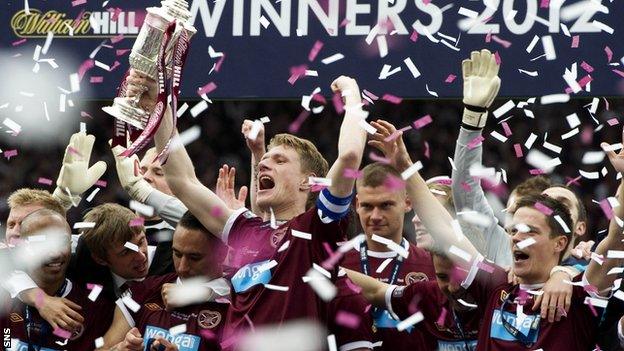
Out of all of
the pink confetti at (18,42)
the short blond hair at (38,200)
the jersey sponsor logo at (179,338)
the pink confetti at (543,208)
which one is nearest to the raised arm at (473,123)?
the pink confetti at (543,208)

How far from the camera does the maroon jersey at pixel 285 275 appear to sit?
18.6ft

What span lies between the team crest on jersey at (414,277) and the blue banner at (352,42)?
0.82 meters

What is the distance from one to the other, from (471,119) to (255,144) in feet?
3.27

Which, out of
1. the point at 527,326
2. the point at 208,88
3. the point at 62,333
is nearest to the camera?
the point at 527,326

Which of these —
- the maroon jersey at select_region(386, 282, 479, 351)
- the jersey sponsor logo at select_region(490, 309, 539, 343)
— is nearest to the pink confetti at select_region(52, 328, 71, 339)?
the maroon jersey at select_region(386, 282, 479, 351)

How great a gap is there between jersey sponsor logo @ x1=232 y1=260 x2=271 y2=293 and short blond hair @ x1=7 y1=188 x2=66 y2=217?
1299 millimetres

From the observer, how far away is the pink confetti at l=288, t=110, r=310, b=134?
9625 millimetres

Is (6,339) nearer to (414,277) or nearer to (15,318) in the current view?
(15,318)

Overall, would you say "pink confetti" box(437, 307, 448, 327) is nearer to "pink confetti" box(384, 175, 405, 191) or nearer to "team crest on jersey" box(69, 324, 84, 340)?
"pink confetti" box(384, 175, 405, 191)

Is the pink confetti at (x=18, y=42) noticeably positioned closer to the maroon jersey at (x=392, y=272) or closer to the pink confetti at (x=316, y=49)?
the pink confetti at (x=316, y=49)

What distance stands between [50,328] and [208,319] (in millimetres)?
789

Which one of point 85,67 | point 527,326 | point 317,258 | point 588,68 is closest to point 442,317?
point 527,326

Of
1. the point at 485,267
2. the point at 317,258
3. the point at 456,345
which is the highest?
the point at 317,258

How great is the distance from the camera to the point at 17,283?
256 inches
